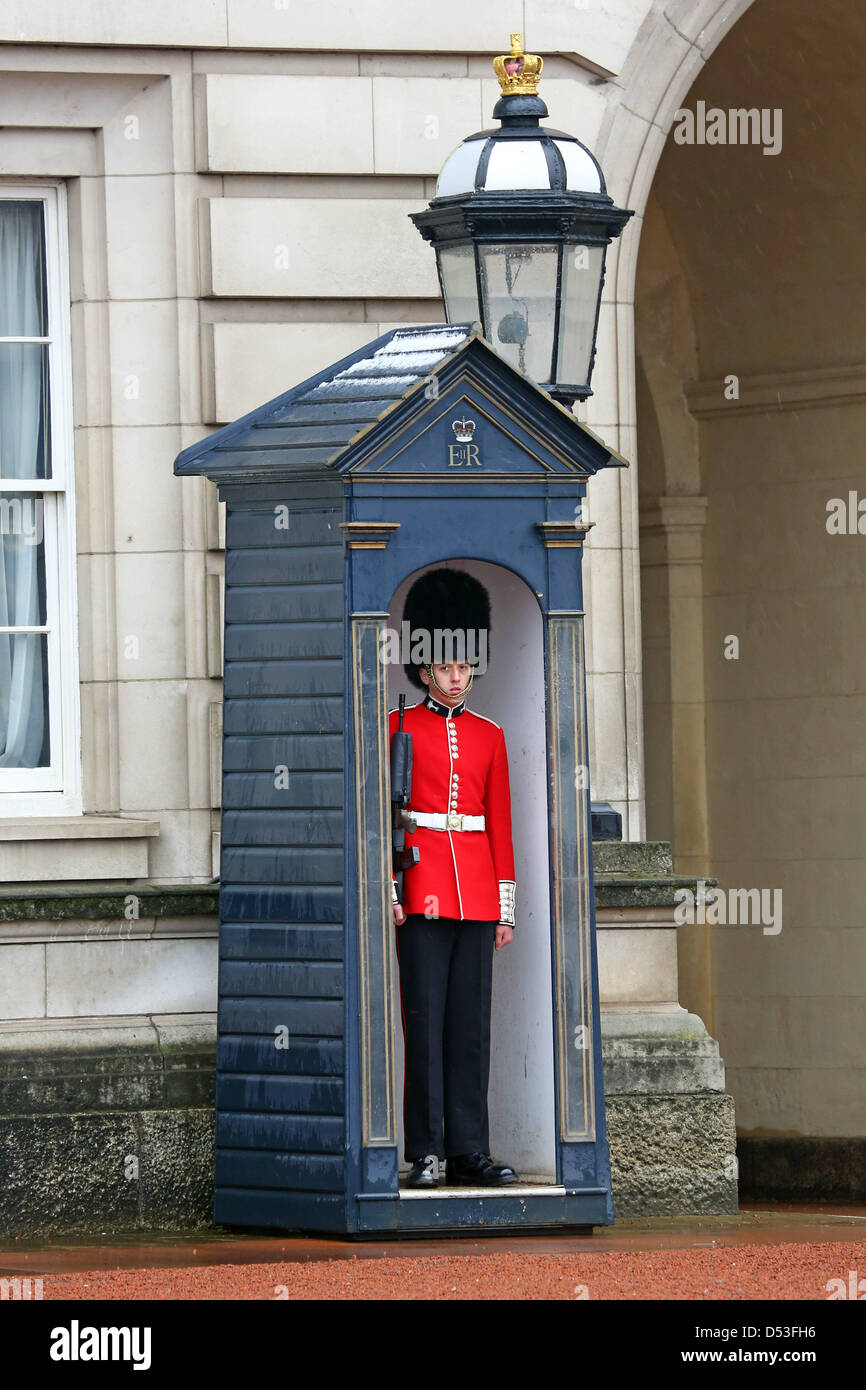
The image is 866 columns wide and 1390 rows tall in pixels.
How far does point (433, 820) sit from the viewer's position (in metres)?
7.66

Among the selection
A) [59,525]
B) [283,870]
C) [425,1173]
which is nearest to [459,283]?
[283,870]

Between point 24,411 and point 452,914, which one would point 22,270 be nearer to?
point 24,411

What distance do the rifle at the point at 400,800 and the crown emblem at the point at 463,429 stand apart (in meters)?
0.83

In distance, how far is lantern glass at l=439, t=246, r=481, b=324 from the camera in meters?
7.56

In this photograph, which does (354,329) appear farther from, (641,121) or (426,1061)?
(426,1061)

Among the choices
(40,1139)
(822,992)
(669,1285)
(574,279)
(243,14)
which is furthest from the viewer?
(822,992)

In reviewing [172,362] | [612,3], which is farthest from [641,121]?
[172,362]

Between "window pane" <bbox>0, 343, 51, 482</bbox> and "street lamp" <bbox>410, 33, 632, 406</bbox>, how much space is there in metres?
1.81

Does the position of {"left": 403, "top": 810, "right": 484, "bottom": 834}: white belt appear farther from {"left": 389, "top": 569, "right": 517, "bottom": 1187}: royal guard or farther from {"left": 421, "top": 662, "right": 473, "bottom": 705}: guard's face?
{"left": 421, "top": 662, "right": 473, "bottom": 705}: guard's face

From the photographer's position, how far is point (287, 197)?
29.1 feet

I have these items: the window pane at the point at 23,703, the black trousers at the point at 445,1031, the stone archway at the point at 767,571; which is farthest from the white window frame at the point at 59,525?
the stone archway at the point at 767,571

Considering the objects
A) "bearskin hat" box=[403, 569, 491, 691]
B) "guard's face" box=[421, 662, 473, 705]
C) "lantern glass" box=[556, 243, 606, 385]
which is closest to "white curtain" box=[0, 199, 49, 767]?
"bearskin hat" box=[403, 569, 491, 691]

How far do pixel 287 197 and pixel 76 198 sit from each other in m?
0.71

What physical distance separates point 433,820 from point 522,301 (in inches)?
59.3
